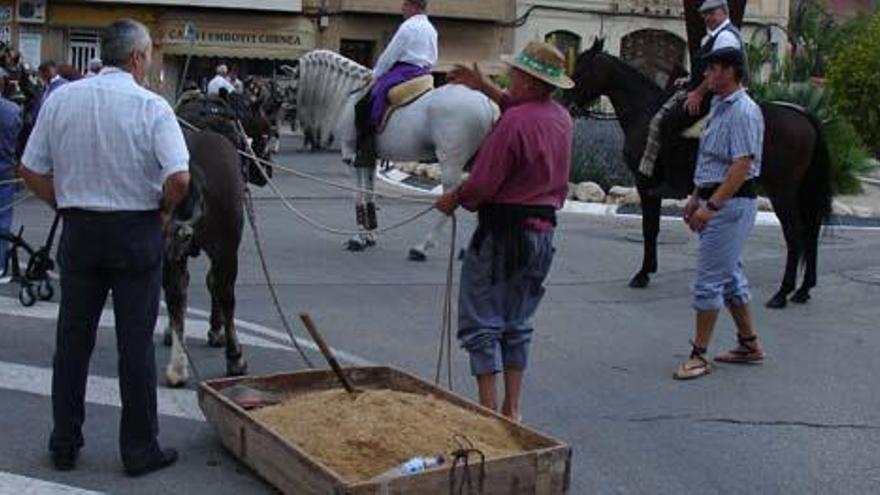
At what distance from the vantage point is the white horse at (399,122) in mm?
12570

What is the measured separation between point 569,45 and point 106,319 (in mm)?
34962

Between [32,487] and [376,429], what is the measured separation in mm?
1567

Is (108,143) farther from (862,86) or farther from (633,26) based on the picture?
(633,26)

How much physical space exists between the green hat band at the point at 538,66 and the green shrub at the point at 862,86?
16.6m

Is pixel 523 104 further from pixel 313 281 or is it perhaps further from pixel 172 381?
pixel 313 281

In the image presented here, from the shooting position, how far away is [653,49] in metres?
45.4

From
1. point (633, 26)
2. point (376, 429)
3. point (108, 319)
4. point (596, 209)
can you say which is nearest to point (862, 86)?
point (596, 209)

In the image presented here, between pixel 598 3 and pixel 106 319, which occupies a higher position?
pixel 598 3

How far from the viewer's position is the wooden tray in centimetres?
516

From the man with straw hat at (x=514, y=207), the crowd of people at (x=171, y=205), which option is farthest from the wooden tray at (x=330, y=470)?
the man with straw hat at (x=514, y=207)

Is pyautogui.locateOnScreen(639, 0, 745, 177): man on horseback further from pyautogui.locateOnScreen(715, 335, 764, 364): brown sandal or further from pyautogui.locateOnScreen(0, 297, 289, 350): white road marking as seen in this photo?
pyautogui.locateOnScreen(0, 297, 289, 350): white road marking

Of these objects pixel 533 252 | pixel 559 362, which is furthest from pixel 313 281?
pixel 533 252

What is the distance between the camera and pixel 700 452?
22.3 feet

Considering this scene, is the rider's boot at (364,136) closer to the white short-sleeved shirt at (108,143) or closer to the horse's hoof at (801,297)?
the horse's hoof at (801,297)
